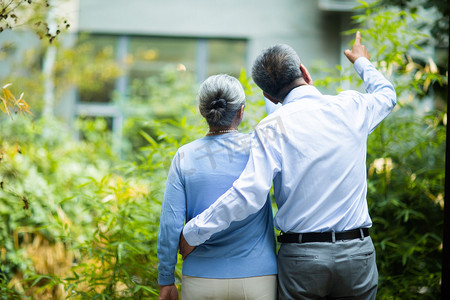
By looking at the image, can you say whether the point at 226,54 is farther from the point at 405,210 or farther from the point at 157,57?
the point at 405,210

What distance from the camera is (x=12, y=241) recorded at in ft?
11.1

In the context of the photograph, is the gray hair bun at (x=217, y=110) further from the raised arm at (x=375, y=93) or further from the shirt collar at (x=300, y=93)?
the raised arm at (x=375, y=93)

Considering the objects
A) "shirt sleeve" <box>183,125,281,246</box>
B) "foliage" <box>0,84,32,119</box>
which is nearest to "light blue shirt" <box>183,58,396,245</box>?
"shirt sleeve" <box>183,125,281,246</box>

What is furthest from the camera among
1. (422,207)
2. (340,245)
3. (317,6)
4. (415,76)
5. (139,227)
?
(317,6)

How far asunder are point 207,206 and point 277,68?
0.58m

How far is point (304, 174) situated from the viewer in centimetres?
159

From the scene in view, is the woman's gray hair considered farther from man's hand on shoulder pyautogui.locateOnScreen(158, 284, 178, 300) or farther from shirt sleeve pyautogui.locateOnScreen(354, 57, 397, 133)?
man's hand on shoulder pyautogui.locateOnScreen(158, 284, 178, 300)

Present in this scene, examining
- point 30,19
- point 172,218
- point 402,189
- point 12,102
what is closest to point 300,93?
point 172,218

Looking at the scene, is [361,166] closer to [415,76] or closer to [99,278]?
[99,278]

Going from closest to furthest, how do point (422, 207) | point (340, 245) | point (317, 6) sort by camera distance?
1. point (340, 245)
2. point (422, 207)
3. point (317, 6)

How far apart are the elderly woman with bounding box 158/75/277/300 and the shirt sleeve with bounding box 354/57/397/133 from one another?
1.58ft

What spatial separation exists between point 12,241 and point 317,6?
5530mm

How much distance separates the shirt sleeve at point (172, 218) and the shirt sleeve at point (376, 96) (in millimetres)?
758

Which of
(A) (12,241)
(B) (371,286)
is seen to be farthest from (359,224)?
(A) (12,241)
